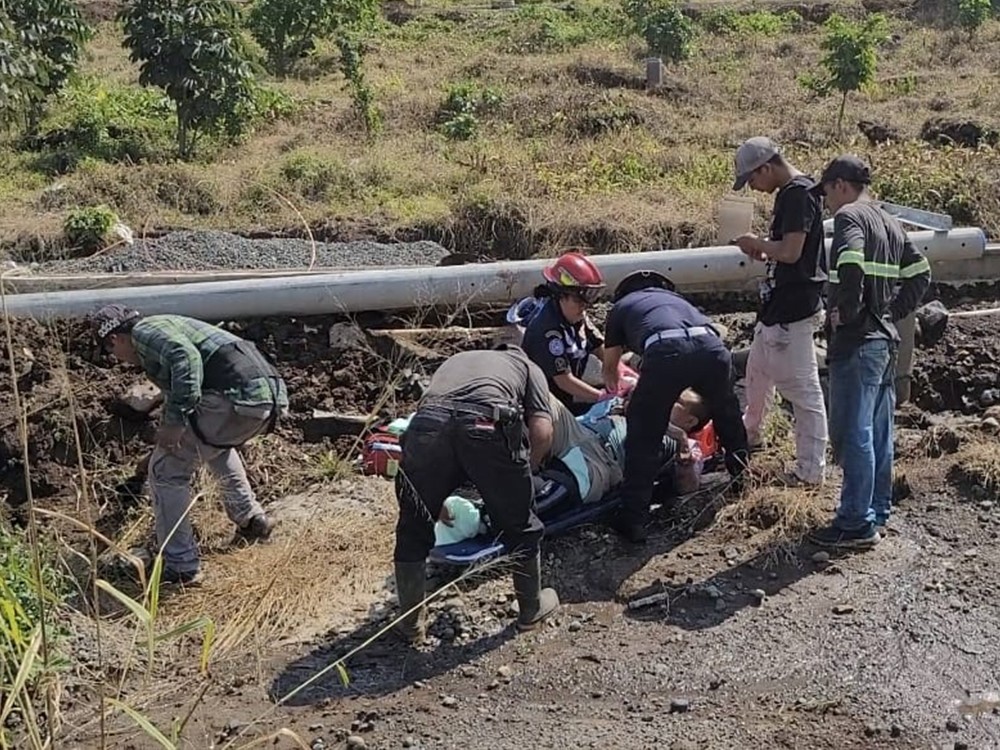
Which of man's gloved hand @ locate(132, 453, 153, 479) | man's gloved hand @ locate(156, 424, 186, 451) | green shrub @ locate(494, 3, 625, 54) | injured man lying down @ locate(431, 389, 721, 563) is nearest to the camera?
injured man lying down @ locate(431, 389, 721, 563)

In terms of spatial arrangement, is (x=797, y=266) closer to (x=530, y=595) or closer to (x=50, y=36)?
(x=530, y=595)

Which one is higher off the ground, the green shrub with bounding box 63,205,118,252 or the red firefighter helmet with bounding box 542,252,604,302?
the red firefighter helmet with bounding box 542,252,604,302

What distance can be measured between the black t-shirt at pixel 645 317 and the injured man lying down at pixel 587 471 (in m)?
0.46

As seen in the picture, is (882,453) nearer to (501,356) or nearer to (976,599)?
(976,599)

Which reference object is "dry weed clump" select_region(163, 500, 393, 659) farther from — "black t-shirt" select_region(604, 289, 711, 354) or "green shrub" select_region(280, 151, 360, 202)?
"green shrub" select_region(280, 151, 360, 202)

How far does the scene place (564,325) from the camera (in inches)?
242

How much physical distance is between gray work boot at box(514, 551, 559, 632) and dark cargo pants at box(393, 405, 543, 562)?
78 millimetres

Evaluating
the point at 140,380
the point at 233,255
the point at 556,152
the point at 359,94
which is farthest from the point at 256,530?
the point at 359,94

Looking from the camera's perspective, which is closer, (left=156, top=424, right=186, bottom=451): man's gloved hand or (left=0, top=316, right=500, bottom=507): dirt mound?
(left=156, top=424, right=186, bottom=451): man's gloved hand

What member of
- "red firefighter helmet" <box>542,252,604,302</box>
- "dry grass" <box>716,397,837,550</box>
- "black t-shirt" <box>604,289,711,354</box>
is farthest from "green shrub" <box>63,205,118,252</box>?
"dry grass" <box>716,397,837,550</box>

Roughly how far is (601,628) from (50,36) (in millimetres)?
14561

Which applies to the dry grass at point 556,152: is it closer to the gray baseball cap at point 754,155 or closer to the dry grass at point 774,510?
the gray baseball cap at point 754,155

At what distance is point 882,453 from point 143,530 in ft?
12.8

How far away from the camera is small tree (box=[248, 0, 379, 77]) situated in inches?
845
